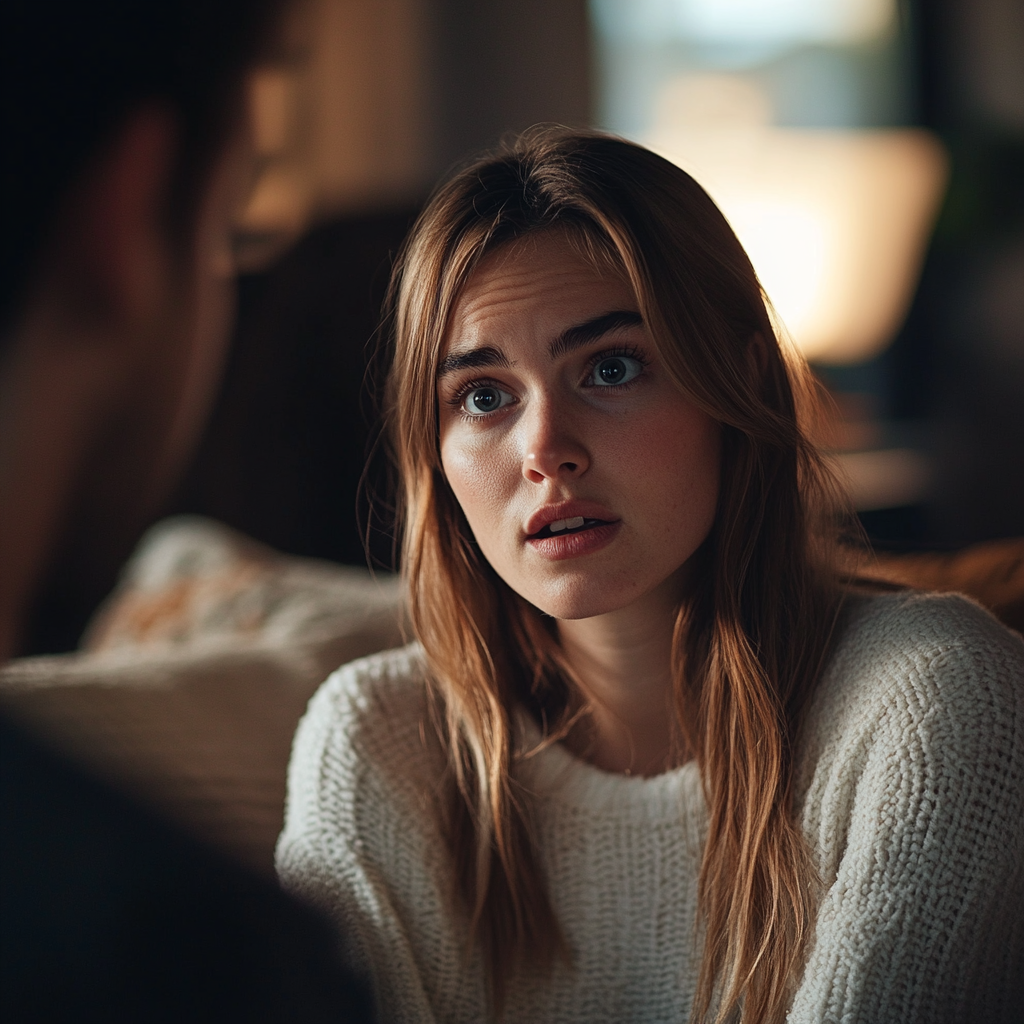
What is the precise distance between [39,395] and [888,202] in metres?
2.76

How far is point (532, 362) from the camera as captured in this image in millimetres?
906

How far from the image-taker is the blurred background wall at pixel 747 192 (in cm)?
204

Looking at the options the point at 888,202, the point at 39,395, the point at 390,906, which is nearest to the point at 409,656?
the point at 390,906

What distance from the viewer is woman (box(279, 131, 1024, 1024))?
795 millimetres

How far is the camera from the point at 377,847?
100 cm

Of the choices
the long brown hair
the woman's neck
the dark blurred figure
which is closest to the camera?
the long brown hair

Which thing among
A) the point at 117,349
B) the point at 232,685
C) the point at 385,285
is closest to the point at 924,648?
the point at 117,349

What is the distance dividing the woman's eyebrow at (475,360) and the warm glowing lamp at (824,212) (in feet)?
6.38

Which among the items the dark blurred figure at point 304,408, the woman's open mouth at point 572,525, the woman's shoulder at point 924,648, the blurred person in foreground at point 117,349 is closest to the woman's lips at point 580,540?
the woman's open mouth at point 572,525

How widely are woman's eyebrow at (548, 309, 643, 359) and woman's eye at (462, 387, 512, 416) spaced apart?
0.25ft

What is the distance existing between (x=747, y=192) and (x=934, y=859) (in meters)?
2.39

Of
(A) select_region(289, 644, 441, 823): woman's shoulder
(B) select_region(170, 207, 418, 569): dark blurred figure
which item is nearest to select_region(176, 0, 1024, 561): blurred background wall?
(B) select_region(170, 207, 418, 569): dark blurred figure

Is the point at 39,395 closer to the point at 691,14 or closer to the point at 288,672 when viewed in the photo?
the point at 288,672

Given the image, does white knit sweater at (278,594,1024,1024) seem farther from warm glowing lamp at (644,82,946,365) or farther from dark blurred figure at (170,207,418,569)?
warm glowing lamp at (644,82,946,365)
